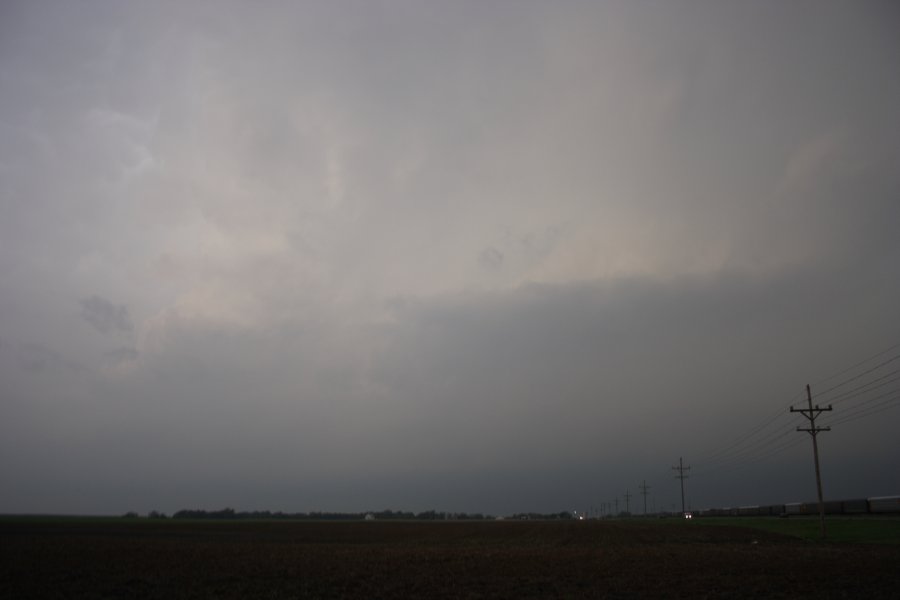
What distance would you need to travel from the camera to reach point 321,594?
948 inches

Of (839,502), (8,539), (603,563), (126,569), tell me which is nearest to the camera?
(126,569)

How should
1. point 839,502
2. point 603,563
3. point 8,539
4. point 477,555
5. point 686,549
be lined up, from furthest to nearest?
point 839,502, point 8,539, point 686,549, point 477,555, point 603,563

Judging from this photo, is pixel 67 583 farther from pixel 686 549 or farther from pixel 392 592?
pixel 686 549

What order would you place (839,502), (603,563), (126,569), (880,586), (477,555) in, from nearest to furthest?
(880,586) < (126,569) < (603,563) < (477,555) < (839,502)

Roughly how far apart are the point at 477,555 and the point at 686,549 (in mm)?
15682

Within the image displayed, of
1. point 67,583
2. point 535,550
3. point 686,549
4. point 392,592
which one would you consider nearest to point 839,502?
point 686,549

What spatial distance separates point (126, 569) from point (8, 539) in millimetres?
26014

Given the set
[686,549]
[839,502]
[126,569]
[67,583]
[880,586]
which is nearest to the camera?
[880,586]

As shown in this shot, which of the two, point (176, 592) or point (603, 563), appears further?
point (603, 563)

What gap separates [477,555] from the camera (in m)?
40.8

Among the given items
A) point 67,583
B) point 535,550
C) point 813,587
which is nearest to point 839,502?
point 535,550

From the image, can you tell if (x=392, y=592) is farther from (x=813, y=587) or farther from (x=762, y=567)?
(x=762, y=567)

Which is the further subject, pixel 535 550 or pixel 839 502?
pixel 839 502

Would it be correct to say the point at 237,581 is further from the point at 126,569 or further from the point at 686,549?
the point at 686,549
